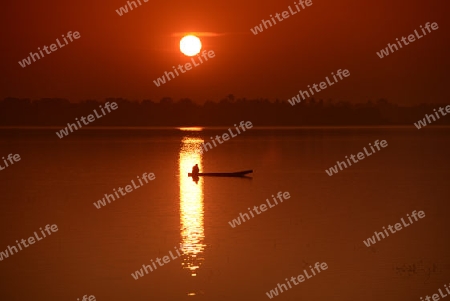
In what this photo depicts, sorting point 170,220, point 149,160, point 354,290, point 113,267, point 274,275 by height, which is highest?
point 149,160

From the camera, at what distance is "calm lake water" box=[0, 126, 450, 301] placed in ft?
41.2

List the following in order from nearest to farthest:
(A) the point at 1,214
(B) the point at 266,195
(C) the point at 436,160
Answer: (A) the point at 1,214 < (B) the point at 266,195 < (C) the point at 436,160

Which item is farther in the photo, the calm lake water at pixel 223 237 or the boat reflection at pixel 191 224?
the boat reflection at pixel 191 224

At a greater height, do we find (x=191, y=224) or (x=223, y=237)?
(x=191, y=224)

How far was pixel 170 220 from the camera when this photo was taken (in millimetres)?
19984

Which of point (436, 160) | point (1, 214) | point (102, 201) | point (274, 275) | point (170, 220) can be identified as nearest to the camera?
point (274, 275)

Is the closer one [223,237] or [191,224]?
[223,237]

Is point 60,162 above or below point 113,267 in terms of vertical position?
above

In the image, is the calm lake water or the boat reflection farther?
the boat reflection

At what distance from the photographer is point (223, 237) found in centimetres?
1728

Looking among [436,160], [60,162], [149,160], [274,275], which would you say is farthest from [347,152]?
[274,275]

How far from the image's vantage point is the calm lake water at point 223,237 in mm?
12570

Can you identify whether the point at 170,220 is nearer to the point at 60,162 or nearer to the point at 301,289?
the point at 301,289

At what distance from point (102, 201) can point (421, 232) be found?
11.3m
